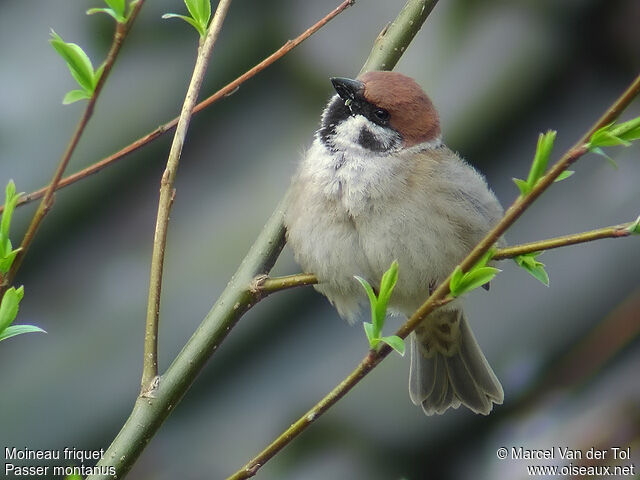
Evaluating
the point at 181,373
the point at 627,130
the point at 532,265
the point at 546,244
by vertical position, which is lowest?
the point at 181,373

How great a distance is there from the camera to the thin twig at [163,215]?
1.30 meters

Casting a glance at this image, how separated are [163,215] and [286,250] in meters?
2.22

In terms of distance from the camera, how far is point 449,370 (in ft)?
8.73

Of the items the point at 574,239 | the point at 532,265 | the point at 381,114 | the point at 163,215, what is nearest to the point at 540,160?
the point at 574,239

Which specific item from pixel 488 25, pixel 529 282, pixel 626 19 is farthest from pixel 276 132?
pixel 626 19

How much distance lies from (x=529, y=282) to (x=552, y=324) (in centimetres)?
22

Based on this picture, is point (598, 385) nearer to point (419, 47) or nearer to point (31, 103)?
point (419, 47)

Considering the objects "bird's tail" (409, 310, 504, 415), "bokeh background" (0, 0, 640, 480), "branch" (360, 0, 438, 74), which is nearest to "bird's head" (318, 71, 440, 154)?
"branch" (360, 0, 438, 74)

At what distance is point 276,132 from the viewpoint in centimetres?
404

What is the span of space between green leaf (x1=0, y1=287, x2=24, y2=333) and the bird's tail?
1.60 meters

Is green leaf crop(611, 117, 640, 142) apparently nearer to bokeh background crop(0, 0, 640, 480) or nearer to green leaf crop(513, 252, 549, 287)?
green leaf crop(513, 252, 549, 287)

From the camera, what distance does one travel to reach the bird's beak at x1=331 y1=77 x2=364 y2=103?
2105 mm

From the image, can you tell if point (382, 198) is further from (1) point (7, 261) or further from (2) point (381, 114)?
(1) point (7, 261)

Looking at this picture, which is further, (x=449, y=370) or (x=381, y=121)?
(x=449, y=370)
